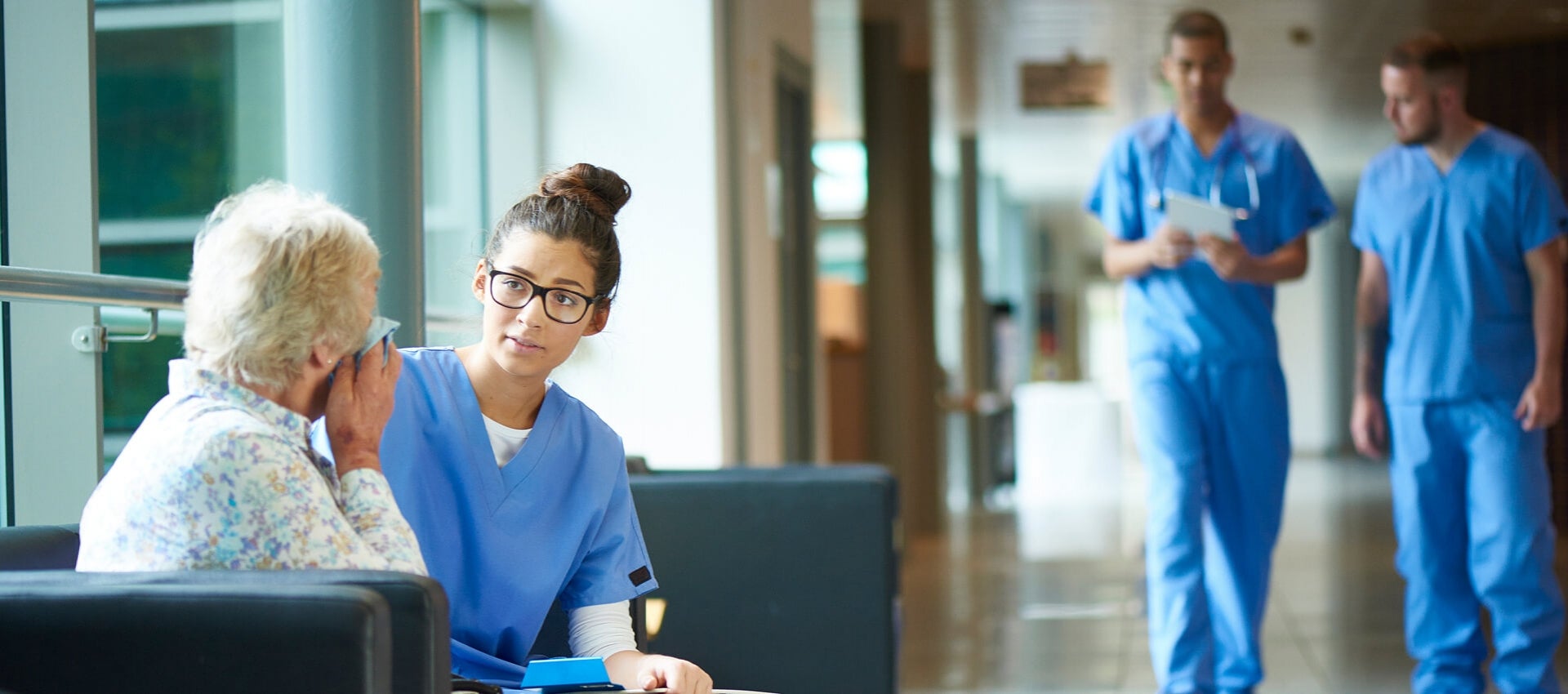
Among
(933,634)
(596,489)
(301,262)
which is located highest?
(301,262)

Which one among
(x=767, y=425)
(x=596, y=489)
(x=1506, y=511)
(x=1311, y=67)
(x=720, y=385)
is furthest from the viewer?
(x=1311, y=67)

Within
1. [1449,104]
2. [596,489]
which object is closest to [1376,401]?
[1449,104]

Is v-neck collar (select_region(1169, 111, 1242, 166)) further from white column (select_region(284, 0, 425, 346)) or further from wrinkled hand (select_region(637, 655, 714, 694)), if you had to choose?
wrinkled hand (select_region(637, 655, 714, 694))

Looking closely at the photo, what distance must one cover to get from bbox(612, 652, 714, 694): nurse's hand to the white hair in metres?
0.48

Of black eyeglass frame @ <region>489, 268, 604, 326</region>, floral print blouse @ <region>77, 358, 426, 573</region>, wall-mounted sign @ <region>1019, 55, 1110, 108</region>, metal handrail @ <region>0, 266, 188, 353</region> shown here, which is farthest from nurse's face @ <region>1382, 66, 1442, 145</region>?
wall-mounted sign @ <region>1019, 55, 1110, 108</region>

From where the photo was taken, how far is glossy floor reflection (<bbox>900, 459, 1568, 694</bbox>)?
3.99 meters

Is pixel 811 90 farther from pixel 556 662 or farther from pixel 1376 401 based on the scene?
pixel 556 662

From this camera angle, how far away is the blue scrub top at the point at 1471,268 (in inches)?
135

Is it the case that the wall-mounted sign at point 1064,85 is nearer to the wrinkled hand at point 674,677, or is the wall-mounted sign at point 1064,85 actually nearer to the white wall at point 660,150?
the white wall at point 660,150

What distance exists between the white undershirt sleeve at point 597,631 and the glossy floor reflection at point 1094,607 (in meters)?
2.28

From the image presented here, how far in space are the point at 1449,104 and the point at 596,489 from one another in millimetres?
2622

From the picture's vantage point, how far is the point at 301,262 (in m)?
1.30

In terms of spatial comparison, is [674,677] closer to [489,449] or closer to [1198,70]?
[489,449]

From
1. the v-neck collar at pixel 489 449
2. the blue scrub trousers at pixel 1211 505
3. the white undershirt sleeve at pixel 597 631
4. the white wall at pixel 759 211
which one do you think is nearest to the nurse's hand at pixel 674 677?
the white undershirt sleeve at pixel 597 631
